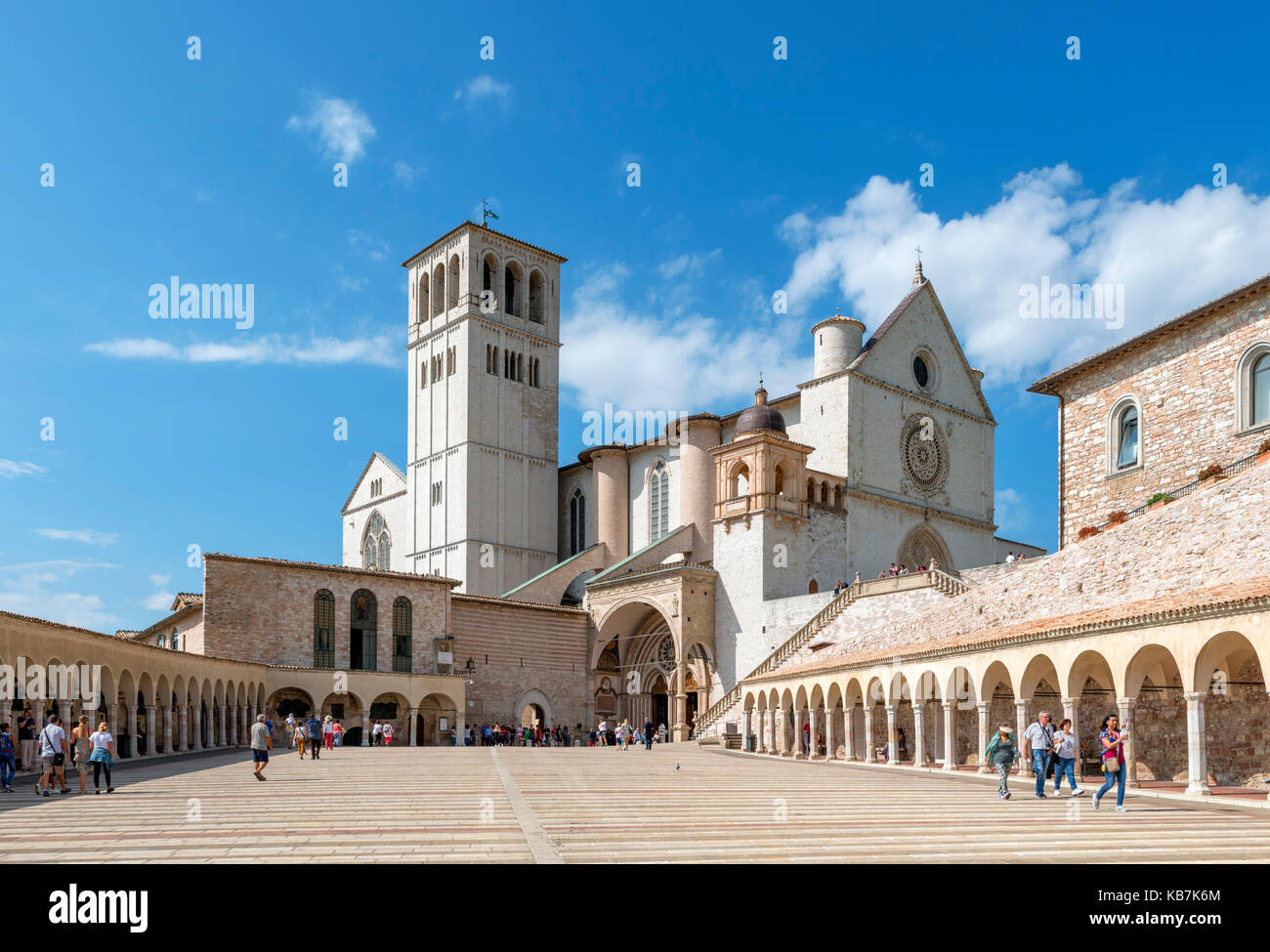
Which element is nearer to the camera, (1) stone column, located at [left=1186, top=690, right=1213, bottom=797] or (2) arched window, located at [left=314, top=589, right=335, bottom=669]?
(1) stone column, located at [left=1186, top=690, right=1213, bottom=797]

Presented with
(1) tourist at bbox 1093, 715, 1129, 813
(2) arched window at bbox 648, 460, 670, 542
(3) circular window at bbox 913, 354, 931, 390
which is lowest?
(1) tourist at bbox 1093, 715, 1129, 813

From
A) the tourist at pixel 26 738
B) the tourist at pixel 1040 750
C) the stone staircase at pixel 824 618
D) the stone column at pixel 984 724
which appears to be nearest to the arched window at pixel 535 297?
the stone staircase at pixel 824 618

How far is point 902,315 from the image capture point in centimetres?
5356

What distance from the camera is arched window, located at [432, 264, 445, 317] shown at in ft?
211

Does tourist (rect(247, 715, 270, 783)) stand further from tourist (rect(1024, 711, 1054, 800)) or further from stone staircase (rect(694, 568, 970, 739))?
stone staircase (rect(694, 568, 970, 739))

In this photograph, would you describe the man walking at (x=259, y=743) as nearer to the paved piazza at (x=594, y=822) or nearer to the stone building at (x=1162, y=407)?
the paved piazza at (x=594, y=822)

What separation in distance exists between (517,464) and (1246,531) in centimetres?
4538

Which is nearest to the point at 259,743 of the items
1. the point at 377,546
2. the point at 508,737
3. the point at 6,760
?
the point at 6,760

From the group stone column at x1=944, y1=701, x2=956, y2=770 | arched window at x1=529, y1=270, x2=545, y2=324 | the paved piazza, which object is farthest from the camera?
arched window at x1=529, y1=270, x2=545, y2=324

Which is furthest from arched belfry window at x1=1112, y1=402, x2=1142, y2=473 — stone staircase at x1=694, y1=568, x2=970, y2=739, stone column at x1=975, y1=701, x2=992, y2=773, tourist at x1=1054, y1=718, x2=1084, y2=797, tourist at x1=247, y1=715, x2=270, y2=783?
tourist at x1=247, y1=715, x2=270, y2=783

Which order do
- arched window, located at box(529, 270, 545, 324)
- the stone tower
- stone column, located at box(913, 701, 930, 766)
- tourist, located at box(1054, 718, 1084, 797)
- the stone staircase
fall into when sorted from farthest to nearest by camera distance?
arched window, located at box(529, 270, 545, 324)
the stone tower
the stone staircase
stone column, located at box(913, 701, 930, 766)
tourist, located at box(1054, 718, 1084, 797)

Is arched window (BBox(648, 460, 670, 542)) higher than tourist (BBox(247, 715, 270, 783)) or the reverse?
higher

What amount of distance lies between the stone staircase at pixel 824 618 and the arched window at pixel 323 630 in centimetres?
1480

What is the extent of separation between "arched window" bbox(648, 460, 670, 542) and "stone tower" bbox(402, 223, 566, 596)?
6.98 m
